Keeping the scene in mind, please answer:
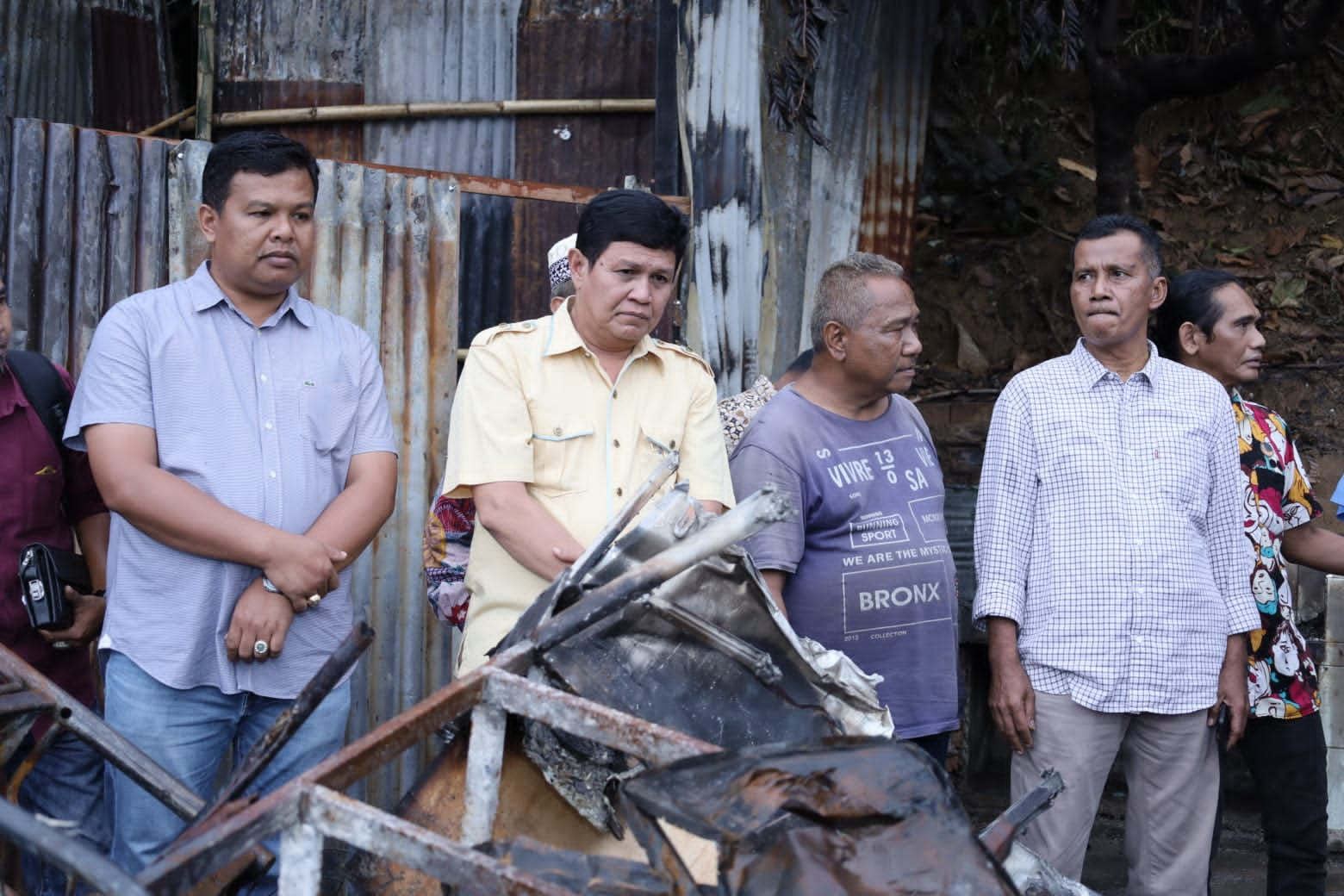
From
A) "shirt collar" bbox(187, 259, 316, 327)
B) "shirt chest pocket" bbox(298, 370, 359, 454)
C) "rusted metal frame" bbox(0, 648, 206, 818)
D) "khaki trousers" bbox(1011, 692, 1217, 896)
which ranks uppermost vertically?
"shirt collar" bbox(187, 259, 316, 327)

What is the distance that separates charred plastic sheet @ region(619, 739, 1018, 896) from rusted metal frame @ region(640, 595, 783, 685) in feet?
1.50

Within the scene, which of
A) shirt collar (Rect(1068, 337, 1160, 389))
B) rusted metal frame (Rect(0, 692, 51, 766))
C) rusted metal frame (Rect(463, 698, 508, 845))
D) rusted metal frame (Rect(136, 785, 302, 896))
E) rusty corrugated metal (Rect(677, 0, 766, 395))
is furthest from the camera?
rusty corrugated metal (Rect(677, 0, 766, 395))

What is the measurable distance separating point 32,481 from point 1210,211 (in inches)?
276

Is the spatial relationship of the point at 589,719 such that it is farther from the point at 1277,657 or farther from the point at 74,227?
the point at 74,227

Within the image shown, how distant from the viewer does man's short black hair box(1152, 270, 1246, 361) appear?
165 inches

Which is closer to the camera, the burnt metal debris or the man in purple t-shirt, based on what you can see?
the burnt metal debris

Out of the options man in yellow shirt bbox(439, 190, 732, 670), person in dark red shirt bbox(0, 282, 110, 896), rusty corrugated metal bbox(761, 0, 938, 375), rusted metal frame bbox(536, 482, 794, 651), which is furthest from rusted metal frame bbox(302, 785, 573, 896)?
rusty corrugated metal bbox(761, 0, 938, 375)

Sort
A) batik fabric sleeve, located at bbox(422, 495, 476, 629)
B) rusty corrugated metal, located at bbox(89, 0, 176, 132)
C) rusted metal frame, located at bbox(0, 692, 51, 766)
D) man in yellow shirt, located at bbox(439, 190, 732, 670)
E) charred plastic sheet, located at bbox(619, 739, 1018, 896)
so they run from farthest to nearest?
rusty corrugated metal, located at bbox(89, 0, 176, 132), batik fabric sleeve, located at bbox(422, 495, 476, 629), man in yellow shirt, located at bbox(439, 190, 732, 670), rusted metal frame, located at bbox(0, 692, 51, 766), charred plastic sheet, located at bbox(619, 739, 1018, 896)

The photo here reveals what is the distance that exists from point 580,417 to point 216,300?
2.88ft

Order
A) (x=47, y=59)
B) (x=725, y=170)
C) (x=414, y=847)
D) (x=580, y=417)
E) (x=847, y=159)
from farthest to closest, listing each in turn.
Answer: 1. (x=47, y=59)
2. (x=847, y=159)
3. (x=725, y=170)
4. (x=580, y=417)
5. (x=414, y=847)

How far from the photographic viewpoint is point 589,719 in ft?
6.72

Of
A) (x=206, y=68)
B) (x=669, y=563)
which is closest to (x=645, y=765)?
(x=669, y=563)

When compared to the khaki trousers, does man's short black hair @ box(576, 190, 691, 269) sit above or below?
above

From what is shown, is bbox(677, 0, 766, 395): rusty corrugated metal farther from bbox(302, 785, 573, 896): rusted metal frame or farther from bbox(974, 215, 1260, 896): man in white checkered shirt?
bbox(302, 785, 573, 896): rusted metal frame
